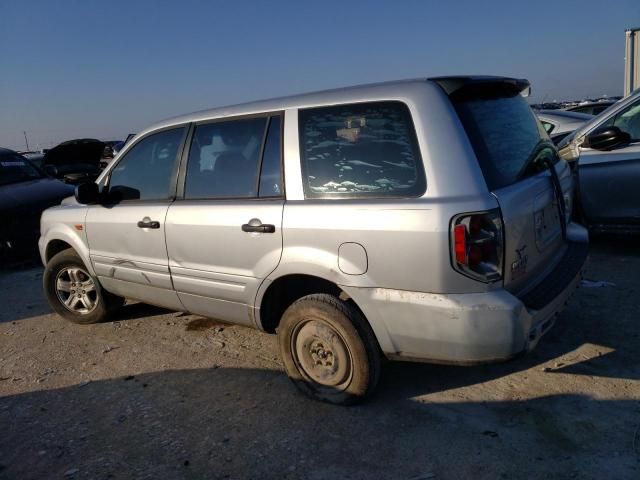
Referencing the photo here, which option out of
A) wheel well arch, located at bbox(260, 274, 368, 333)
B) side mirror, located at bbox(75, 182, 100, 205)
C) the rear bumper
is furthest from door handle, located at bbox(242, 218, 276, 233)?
side mirror, located at bbox(75, 182, 100, 205)

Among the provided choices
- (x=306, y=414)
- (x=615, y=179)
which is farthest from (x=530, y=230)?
(x=615, y=179)

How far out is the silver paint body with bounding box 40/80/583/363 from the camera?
2.54 meters

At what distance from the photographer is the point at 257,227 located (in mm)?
3180

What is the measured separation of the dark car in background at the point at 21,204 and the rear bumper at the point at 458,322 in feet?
19.9

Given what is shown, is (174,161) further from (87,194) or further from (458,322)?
(458,322)

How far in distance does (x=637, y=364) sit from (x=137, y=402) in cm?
322

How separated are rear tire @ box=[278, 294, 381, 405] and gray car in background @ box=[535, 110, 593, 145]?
5.63 metres

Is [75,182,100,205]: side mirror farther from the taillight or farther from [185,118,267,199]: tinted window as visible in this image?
the taillight

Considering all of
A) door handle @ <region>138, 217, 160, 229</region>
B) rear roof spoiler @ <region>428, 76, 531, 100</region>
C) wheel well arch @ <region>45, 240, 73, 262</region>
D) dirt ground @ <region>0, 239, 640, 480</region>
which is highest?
rear roof spoiler @ <region>428, 76, 531, 100</region>

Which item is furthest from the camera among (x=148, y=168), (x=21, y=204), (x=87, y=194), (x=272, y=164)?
(x=21, y=204)

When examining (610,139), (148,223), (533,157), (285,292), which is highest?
(533,157)

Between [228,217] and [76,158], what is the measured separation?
10.6 meters

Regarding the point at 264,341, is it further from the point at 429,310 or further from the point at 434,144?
the point at 434,144

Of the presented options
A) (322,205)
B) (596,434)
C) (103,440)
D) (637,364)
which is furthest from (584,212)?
(103,440)
